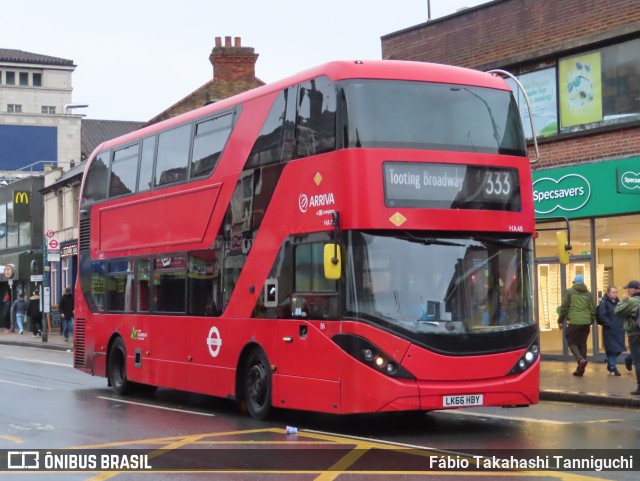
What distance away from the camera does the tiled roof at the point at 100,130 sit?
105m

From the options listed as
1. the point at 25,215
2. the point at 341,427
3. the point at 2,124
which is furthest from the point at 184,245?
the point at 2,124

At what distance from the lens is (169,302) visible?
1686 centimetres

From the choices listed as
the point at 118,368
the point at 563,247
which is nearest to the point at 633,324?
the point at 563,247

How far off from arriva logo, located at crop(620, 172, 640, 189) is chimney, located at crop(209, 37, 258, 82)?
82.6 feet

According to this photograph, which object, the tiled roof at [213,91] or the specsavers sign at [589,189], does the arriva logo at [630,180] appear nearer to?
the specsavers sign at [589,189]

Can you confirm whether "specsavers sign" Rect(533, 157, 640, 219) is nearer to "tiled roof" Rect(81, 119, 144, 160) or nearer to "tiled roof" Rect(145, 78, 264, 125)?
"tiled roof" Rect(145, 78, 264, 125)

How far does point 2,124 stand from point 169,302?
86.4m

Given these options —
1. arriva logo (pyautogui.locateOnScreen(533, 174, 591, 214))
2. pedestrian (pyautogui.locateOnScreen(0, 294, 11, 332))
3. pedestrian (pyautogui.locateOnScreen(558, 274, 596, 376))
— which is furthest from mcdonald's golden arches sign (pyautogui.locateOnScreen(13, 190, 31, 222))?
pedestrian (pyautogui.locateOnScreen(558, 274, 596, 376))

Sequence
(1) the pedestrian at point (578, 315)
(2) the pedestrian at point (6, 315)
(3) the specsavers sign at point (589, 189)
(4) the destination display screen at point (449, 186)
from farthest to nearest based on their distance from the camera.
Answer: (2) the pedestrian at point (6, 315) → (3) the specsavers sign at point (589, 189) → (1) the pedestrian at point (578, 315) → (4) the destination display screen at point (449, 186)

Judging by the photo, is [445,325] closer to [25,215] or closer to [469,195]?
[469,195]

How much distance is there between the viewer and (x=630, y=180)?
20.8 meters

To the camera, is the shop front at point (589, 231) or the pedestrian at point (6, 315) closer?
the shop front at point (589, 231)

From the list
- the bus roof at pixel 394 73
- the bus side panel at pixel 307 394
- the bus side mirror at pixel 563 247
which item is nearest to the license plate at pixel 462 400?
the bus side panel at pixel 307 394

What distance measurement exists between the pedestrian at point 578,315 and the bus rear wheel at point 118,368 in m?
7.99
